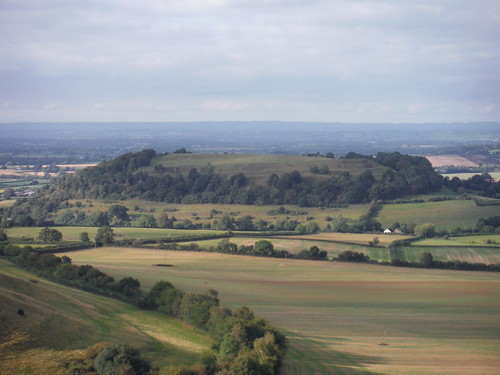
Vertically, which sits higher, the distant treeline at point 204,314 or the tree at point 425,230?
the distant treeline at point 204,314

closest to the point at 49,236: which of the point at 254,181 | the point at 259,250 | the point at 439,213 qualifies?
the point at 259,250

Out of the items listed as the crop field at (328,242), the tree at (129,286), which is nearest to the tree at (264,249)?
the crop field at (328,242)

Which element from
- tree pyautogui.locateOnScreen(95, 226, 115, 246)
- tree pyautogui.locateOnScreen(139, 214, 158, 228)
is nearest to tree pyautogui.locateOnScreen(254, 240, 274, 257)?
tree pyautogui.locateOnScreen(95, 226, 115, 246)

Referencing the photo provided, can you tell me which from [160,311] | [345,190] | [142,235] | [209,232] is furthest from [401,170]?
[160,311]

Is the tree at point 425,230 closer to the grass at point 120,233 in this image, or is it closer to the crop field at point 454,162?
the grass at point 120,233

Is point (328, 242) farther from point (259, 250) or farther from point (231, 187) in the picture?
point (231, 187)

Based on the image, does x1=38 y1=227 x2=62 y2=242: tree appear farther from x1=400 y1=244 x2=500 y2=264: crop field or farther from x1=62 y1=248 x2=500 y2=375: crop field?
x1=400 y1=244 x2=500 y2=264: crop field

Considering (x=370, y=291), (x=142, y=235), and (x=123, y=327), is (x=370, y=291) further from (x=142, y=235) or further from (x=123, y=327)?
(x=142, y=235)
